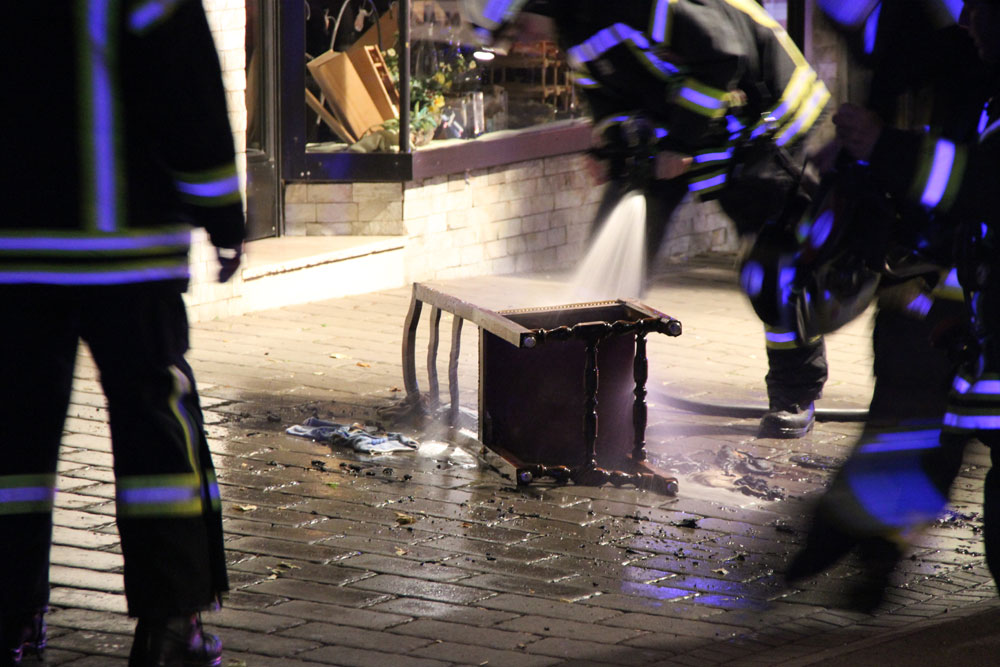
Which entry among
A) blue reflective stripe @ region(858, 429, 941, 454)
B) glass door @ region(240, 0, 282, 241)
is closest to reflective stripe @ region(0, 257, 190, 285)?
blue reflective stripe @ region(858, 429, 941, 454)

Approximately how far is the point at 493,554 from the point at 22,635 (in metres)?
1.72

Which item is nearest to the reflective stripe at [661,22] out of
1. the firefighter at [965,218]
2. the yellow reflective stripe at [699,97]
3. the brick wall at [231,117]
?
the yellow reflective stripe at [699,97]

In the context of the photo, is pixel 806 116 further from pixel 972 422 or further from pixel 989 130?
pixel 972 422

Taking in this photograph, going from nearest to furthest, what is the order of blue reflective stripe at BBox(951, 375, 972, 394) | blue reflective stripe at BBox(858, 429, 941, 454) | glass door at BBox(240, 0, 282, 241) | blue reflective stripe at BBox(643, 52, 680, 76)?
blue reflective stripe at BBox(951, 375, 972, 394) → blue reflective stripe at BBox(858, 429, 941, 454) → blue reflective stripe at BBox(643, 52, 680, 76) → glass door at BBox(240, 0, 282, 241)

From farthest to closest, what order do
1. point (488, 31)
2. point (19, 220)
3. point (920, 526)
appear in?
point (488, 31), point (920, 526), point (19, 220)

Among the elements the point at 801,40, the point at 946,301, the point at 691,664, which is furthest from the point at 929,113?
the point at 801,40

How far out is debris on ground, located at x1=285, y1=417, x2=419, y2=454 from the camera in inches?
243

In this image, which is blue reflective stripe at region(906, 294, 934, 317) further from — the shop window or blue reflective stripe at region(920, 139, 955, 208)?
the shop window

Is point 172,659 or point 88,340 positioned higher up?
point 88,340

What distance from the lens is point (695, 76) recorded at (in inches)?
239

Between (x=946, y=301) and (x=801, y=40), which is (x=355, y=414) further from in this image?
(x=801, y=40)

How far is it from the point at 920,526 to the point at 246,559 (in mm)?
2120

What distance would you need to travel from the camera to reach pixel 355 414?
6.77 meters

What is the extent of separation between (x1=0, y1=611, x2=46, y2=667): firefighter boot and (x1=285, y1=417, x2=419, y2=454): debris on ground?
8.09ft
